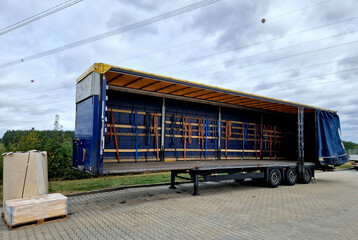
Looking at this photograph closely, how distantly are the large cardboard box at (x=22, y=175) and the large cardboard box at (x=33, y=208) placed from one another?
0.68ft

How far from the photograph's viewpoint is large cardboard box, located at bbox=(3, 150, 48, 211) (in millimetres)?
5620

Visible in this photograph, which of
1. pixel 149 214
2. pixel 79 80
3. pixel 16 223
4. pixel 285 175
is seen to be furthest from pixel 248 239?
pixel 285 175

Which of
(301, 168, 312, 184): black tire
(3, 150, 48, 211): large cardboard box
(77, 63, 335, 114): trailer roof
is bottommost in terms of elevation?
(301, 168, 312, 184): black tire

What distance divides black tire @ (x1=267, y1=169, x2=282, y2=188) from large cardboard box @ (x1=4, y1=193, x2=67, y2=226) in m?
7.34

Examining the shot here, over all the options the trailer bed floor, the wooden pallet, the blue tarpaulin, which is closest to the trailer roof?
the blue tarpaulin

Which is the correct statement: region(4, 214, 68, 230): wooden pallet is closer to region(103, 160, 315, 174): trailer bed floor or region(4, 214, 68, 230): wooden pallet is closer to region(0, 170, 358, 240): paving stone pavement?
region(0, 170, 358, 240): paving stone pavement

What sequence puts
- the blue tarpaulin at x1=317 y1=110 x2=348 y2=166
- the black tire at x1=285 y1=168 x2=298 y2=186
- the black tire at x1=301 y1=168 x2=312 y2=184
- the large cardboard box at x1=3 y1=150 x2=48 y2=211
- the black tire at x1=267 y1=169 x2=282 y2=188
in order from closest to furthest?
the large cardboard box at x1=3 y1=150 x2=48 y2=211
the black tire at x1=267 y1=169 x2=282 y2=188
the black tire at x1=285 y1=168 x2=298 y2=186
the black tire at x1=301 y1=168 x2=312 y2=184
the blue tarpaulin at x1=317 y1=110 x2=348 y2=166

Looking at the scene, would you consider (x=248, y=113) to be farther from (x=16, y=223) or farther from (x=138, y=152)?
(x=16, y=223)

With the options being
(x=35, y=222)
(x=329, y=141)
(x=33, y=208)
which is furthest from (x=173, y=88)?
(x=329, y=141)

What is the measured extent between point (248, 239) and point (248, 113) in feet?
27.5

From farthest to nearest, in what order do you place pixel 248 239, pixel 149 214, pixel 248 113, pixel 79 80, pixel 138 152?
pixel 248 113, pixel 138 152, pixel 79 80, pixel 149 214, pixel 248 239

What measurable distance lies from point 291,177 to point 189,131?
15.4 feet

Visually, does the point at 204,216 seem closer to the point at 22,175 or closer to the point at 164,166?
the point at 164,166

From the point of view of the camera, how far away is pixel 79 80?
716cm
